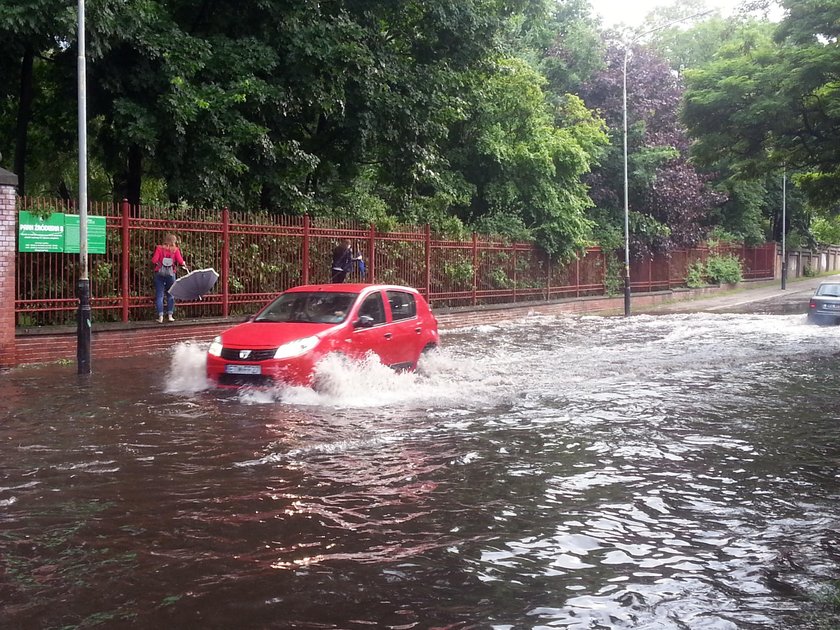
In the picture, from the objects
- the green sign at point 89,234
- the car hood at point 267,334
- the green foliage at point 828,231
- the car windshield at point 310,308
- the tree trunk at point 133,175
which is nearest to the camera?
the car hood at point 267,334

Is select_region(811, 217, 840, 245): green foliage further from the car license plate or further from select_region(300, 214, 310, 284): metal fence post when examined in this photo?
the car license plate

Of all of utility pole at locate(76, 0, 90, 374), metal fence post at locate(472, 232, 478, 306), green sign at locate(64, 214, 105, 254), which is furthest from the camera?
metal fence post at locate(472, 232, 478, 306)

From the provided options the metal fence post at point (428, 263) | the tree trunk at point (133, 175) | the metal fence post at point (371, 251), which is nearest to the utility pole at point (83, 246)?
the tree trunk at point (133, 175)

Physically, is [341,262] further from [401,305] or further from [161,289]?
[401,305]

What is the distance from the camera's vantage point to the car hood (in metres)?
10.3

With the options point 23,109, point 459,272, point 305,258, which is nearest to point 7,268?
point 305,258

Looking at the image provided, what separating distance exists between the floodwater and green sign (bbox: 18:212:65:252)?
2840 millimetres

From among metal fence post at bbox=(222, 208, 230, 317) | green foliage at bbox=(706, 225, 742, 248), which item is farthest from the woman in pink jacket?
green foliage at bbox=(706, 225, 742, 248)

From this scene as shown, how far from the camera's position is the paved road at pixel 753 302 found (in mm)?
32562

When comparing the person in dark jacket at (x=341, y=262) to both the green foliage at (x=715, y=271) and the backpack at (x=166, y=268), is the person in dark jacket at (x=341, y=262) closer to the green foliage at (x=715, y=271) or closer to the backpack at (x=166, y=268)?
the backpack at (x=166, y=268)

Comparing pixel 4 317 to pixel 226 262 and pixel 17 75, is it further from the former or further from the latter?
pixel 17 75

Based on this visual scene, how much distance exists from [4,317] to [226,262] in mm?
4930

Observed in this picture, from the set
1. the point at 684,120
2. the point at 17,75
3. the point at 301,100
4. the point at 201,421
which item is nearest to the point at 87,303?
the point at 201,421

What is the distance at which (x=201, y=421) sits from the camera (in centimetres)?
909
